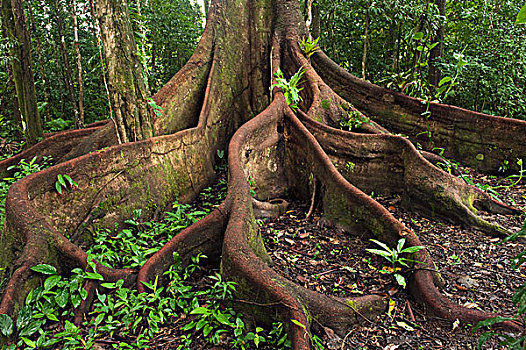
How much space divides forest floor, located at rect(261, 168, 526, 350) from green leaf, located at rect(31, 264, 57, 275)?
205 centimetres

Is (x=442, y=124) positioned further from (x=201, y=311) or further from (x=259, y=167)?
(x=201, y=311)

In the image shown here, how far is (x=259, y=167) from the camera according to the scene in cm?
527

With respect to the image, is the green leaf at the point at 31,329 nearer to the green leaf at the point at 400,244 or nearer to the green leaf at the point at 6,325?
the green leaf at the point at 6,325

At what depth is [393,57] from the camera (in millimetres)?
9211

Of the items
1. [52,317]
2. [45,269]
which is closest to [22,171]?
[45,269]

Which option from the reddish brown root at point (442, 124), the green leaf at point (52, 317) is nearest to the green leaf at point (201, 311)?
the green leaf at point (52, 317)

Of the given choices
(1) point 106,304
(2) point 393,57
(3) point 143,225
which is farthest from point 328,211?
(2) point 393,57

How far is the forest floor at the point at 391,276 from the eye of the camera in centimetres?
295

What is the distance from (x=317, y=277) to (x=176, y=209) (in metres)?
2.24

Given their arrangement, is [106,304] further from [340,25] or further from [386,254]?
[340,25]

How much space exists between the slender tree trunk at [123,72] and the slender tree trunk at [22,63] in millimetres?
2652

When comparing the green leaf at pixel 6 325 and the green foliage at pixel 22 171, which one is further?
the green foliage at pixel 22 171

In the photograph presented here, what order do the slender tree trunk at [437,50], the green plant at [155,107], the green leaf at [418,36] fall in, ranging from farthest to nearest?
the slender tree trunk at [437,50], the green leaf at [418,36], the green plant at [155,107]

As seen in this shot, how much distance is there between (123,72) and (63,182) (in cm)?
160
